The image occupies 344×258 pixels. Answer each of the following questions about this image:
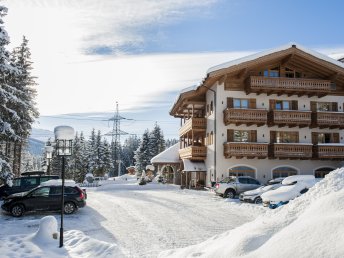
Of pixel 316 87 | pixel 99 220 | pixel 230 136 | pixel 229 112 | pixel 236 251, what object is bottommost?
pixel 99 220

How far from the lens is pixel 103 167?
72.7 meters

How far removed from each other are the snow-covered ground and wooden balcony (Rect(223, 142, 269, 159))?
9349mm

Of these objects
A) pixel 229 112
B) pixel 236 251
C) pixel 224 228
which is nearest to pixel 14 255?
pixel 236 251

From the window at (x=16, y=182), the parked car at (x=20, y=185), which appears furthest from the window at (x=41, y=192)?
the window at (x=16, y=182)

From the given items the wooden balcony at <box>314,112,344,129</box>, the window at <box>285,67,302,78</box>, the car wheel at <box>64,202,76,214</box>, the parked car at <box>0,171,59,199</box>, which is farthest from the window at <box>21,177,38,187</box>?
the wooden balcony at <box>314,112,344,129</box>

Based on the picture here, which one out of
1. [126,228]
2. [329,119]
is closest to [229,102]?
[329,119]

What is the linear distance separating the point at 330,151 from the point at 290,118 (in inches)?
192

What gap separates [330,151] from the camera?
32781mm

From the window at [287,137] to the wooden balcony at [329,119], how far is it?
2134mm

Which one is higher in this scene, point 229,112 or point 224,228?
point 229,112

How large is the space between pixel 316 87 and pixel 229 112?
28.8 feet

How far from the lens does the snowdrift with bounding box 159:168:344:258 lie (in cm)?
541

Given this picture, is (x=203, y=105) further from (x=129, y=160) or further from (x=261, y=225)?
(x=129, y=160)

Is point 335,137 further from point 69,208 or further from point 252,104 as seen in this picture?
point 69,208
